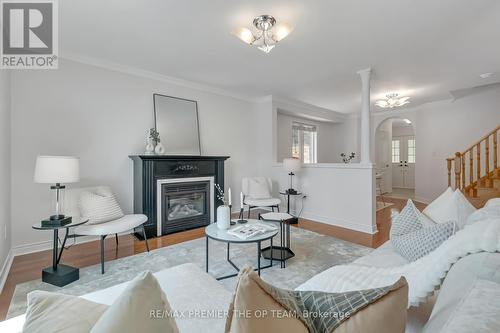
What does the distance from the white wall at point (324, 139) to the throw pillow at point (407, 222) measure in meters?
4.51

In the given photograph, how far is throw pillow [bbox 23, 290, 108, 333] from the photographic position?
2.02 feet

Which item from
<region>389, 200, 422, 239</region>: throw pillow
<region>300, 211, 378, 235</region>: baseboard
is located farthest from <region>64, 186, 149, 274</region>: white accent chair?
<region>300, 211, 378, 235</region>: baseboard

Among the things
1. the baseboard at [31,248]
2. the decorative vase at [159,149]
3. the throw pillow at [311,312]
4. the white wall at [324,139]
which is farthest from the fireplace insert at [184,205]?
the throw pillow at [311,312]

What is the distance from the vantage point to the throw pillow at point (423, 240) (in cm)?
141

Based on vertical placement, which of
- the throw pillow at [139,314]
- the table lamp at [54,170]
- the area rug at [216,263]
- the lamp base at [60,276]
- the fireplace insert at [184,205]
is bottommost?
the area rug at [216,263]

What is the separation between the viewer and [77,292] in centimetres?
208

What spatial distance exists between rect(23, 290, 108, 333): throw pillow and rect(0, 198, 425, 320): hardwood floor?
176cm

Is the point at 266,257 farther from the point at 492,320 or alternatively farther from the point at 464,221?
the point at 492,320

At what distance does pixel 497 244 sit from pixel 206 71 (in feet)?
12.6

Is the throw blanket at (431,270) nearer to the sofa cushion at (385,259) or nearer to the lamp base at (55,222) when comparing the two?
the sofa cushion at (385,259)

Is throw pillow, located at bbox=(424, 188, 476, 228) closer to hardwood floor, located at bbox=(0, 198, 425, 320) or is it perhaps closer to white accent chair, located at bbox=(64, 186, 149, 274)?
hardwood floor, located at bbox=(0, 198, 425, 320)

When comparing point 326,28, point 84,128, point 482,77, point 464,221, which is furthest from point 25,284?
point 482,77

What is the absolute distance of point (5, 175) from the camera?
2564mm

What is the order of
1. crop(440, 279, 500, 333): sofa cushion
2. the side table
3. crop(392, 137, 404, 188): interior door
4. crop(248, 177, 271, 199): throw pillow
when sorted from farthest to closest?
crop(392, 137, 404, 188): interior door
crop(248, 177, 271, 199): throw pillow
the side table
crop(440, 279, 500, 333): sofa cushion
